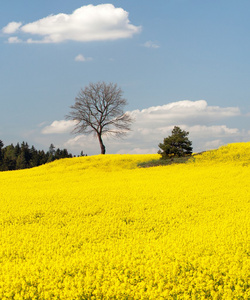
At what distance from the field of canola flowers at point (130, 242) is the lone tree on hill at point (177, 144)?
13729 mm

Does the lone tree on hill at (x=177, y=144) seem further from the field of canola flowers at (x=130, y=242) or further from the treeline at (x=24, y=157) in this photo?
the treeline at (x=24, y=157)

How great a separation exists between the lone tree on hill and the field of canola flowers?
45.0 feet

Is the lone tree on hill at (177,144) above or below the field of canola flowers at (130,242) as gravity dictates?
above

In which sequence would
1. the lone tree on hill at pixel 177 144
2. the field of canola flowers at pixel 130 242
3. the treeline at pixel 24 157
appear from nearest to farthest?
1. the field of canola flowers at pixel 130 242
2. the lone tree on hill at pixel 177 144
3. the treeline at pixel 24 157

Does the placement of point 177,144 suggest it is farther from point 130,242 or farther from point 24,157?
point 24,157

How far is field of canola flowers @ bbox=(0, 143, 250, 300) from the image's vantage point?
295 inches

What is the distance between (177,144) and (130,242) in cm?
2678

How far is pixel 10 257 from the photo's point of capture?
1004cm

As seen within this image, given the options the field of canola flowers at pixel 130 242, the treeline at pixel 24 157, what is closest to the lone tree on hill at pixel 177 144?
the field of canola flowers at pixel 130 242

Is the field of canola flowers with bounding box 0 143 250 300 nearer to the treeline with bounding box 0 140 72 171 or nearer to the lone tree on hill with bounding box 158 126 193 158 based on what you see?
the lone tree on hill with bounding box 158 126 193 158

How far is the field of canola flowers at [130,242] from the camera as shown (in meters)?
7.50

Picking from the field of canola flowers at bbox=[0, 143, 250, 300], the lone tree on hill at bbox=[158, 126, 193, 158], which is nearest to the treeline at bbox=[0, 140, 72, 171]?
the lone tree on hill at bbox=[158, 126, 193, 158]

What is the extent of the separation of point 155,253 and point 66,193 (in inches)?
447

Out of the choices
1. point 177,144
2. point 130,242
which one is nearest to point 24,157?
point 177,144
